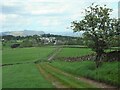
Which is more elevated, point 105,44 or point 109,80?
point 105,44

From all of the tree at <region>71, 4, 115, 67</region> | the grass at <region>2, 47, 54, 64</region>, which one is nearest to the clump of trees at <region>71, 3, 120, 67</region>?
the tree at <region>71, 4, 115, 67</region>

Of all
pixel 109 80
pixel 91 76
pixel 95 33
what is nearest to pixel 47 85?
pixel 109 80

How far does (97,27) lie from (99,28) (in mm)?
Result: 383

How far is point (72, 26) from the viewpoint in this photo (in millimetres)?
57531

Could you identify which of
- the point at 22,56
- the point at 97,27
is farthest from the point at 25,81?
the point at 22,56

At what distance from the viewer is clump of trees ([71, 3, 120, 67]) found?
54094 millimetres

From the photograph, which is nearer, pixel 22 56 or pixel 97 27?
pixel 97 27

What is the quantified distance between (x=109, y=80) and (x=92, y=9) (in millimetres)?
20255

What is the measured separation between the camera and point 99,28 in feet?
179

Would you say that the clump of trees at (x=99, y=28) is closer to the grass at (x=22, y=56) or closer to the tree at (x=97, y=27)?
the tree at (x=97, y=27)

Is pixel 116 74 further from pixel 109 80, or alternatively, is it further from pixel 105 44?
pixel 105 44

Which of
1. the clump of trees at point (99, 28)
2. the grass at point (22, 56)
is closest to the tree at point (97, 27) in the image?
the clump of trees at point (99, 28)

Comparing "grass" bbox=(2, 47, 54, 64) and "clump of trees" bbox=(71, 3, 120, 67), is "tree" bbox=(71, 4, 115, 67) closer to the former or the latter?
"clump of trees" bbox=(71, 3, 120, 67)

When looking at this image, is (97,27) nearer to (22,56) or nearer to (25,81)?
(25,81)
